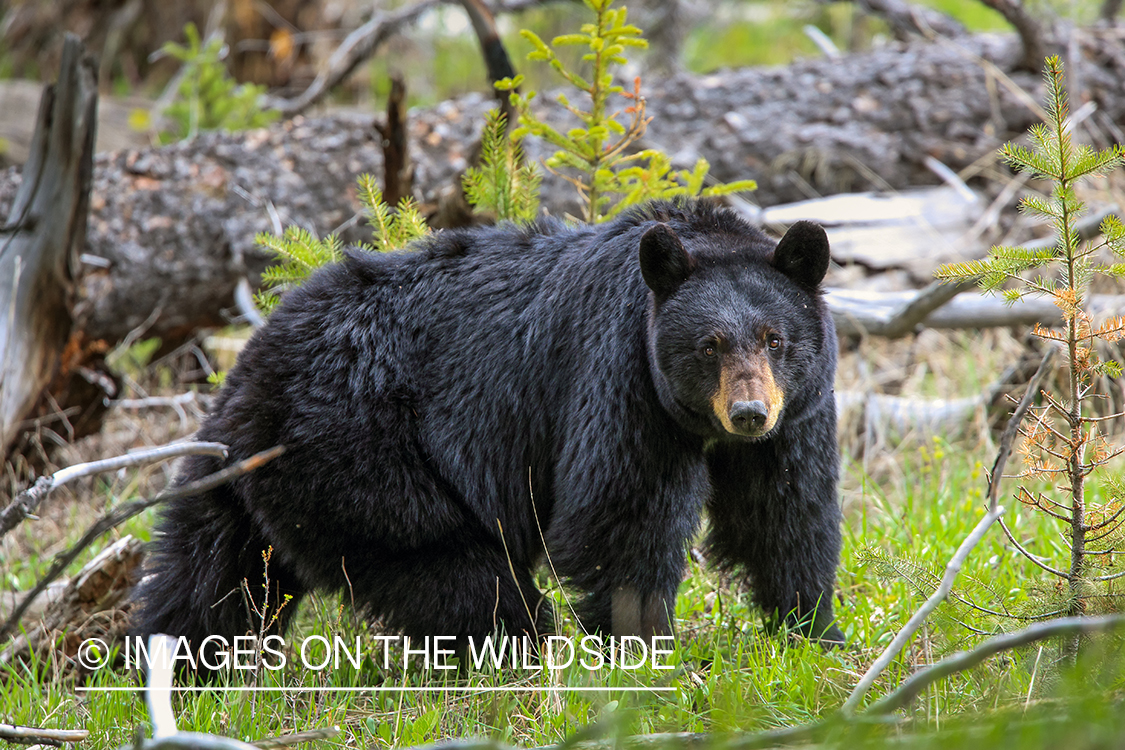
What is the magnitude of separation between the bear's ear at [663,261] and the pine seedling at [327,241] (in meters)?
1.39

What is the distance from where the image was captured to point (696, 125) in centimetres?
669

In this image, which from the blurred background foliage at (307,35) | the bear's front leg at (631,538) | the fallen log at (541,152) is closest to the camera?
the bear's front leg at (631,538)

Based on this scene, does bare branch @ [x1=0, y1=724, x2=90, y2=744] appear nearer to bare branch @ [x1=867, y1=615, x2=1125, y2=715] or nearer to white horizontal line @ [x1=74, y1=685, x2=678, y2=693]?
white horizontal line @ [x1=74, y1=685, x2=678, y2=693]

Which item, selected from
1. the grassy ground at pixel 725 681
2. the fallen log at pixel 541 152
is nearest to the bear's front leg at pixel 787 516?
→ the grassy ground at pixel 725 681

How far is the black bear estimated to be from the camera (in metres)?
3.27

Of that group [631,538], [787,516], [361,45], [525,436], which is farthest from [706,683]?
[361,45]

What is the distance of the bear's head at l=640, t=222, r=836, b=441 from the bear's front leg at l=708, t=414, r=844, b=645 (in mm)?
156

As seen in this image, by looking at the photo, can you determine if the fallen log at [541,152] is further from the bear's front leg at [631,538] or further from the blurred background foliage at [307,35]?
the bear's front leg at [631,538]

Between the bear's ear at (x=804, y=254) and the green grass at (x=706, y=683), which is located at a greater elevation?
the bear's ear at (x=804, y=254)

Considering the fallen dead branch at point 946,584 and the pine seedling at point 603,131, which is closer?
the fallen dead branch at point 946,584

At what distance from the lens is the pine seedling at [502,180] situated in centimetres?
425

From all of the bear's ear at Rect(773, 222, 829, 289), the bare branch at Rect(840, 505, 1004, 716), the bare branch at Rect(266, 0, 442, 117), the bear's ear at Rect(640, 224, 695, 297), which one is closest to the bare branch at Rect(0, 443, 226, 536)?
the bear's ear at Rect(640, 224, 695, 297)

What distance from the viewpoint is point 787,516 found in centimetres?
344

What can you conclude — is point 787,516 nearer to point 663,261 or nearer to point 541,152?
point 663,261
